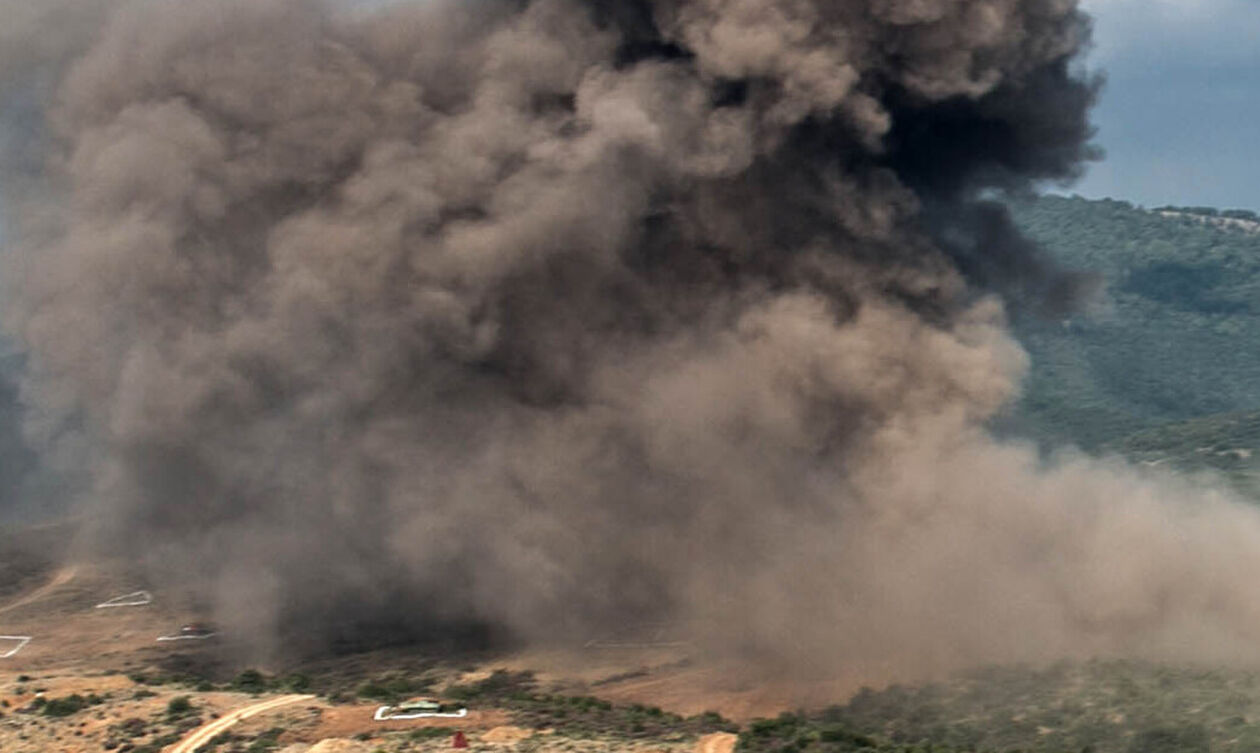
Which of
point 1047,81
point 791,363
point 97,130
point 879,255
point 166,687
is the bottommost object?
point 166,687

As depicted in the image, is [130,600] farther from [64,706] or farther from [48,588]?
[64,706]

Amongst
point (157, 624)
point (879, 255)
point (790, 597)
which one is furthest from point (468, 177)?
point (157, 624)

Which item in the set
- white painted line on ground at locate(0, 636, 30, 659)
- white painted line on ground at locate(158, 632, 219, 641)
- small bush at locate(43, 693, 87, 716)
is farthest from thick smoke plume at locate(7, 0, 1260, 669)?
small bush at locate(43, 693, 87, 716)

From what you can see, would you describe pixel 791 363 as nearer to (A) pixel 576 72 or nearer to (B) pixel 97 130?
(A) pixel 576 72

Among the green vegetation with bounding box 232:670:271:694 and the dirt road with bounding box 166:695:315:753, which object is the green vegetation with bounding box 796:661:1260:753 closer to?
the dirt road with bounding box 166:695:315:753

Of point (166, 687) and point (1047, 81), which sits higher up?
point (1047, 81)

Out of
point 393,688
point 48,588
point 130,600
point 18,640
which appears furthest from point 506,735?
point 48,588

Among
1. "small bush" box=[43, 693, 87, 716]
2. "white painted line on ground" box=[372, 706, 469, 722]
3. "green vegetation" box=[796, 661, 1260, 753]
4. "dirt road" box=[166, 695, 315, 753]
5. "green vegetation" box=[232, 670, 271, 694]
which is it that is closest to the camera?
"green vegetation" box=[796, 661, 1260, 753]
